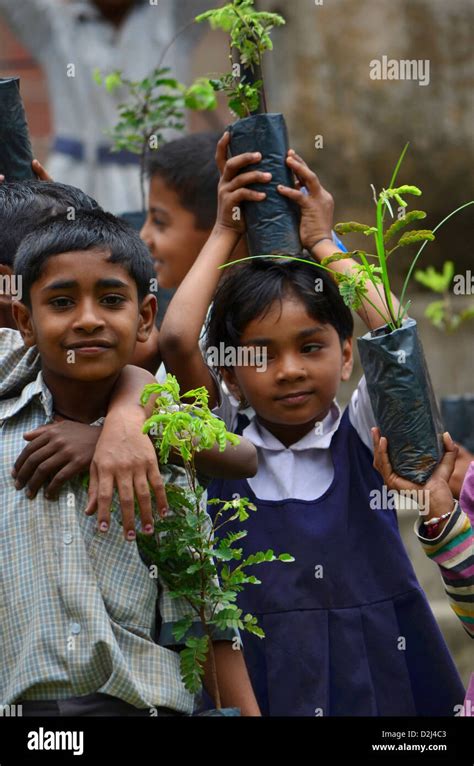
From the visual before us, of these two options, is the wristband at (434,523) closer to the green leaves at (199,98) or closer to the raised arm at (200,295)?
the raised arm at (200,295)

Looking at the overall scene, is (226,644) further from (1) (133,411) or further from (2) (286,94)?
(2) (286,94)

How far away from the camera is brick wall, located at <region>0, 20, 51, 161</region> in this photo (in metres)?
9.20

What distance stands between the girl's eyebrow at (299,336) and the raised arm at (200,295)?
14cm

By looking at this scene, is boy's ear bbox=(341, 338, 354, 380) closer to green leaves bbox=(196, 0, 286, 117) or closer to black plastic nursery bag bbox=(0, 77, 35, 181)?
green leaves bbox=(196, 0, 286, 117)

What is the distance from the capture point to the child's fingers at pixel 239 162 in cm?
317

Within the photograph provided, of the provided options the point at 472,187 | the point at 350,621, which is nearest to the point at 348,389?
the point at 472,187

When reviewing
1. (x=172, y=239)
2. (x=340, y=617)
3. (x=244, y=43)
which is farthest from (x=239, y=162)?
(x=172, y=239)

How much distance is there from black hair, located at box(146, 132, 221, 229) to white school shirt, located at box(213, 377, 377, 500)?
1.24 m

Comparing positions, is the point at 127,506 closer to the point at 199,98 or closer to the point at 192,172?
the point at 192,172

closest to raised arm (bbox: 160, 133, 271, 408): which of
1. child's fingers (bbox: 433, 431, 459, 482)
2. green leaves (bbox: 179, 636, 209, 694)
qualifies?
child's fingers (bbox: 433, 431, 459, 482)

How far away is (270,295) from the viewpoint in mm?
3312

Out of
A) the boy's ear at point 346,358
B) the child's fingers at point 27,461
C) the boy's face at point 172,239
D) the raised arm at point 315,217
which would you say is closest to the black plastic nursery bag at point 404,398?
the raised arm at point 315,217

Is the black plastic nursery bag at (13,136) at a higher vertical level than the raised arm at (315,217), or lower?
higher
